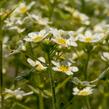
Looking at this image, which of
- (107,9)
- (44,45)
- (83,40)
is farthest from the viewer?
(107,9)

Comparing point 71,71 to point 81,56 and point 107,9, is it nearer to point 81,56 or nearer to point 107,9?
point 81,56

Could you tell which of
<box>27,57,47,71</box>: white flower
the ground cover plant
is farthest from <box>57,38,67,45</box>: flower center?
<box>27,57,47,71</box>: white flower

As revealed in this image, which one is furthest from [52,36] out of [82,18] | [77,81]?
[82,18]

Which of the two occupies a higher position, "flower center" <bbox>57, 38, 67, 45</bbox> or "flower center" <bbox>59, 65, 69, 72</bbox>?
"flower center" <bbox>57, 38, 67, 45</bbox>

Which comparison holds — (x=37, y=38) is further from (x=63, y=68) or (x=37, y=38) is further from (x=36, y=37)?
(x=63, y=68)

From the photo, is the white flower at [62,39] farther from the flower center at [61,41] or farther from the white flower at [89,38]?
the white flower at [89,38]

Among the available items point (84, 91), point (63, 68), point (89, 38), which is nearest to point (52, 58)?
point (63, 68)

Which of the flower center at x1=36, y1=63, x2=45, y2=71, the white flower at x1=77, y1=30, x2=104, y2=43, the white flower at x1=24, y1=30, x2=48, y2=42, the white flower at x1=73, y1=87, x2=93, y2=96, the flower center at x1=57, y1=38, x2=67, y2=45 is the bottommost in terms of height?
the white flower at x1=73, y1=87, x2=93, y2=96

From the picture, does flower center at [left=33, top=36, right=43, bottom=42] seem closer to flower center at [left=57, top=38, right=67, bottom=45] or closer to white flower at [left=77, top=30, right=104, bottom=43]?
flower center at [left=57, top=38, right=67, bottom=45]

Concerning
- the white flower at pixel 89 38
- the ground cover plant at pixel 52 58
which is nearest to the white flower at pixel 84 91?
the ground cover plant at pixel 52 58
